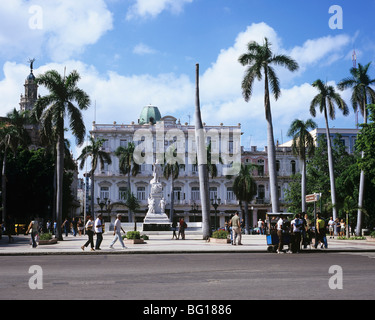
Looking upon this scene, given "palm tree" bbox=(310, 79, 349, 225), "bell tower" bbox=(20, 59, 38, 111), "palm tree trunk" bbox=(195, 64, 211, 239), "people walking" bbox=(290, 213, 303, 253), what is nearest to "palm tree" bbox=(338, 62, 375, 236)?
"palm tree" bbox=(310, 79, 349, 225)

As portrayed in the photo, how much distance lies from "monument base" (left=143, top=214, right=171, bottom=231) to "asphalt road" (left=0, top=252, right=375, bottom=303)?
35.3 m

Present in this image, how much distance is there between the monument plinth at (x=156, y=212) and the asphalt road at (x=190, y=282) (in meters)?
35.3

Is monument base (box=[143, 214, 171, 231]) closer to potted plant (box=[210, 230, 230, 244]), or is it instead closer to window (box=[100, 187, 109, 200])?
potted plant (box=[210, 230, 230, 244])

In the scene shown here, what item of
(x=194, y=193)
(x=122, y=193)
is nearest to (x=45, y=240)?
(x=122, y=193)

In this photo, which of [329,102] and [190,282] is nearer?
[190,282]

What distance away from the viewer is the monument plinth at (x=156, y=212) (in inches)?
1911

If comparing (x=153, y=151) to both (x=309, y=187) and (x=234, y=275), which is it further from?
(x=234, y=275)

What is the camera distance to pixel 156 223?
160ft

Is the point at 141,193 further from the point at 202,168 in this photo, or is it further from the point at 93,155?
the point at 202,168

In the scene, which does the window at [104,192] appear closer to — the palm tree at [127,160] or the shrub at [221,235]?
the palm tree at [127,160]

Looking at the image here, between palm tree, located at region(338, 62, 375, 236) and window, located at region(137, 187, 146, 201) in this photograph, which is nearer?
palm tree, located at region(338, 62, 375, 236)

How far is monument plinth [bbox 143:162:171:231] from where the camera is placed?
4853 cm

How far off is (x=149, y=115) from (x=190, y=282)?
7567cm
